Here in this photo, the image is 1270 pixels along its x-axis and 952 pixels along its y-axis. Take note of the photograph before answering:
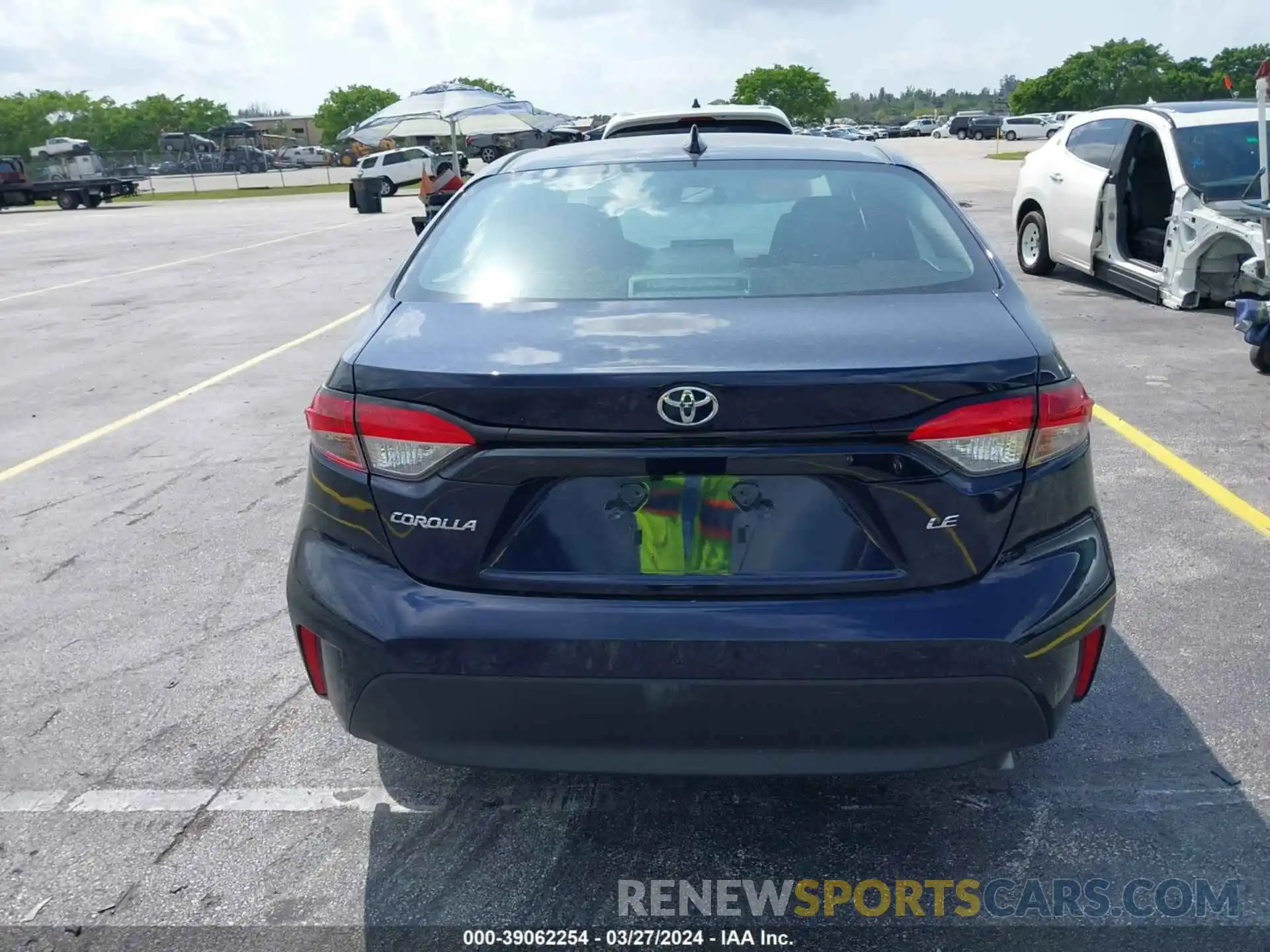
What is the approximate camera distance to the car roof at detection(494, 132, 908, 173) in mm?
3600

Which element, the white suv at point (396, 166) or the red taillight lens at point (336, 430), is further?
the white suv at point (396, 166)

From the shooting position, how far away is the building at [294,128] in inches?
5743

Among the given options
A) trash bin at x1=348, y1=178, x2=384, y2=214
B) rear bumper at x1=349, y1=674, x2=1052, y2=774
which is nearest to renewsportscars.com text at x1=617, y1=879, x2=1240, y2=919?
rear bumper at x1=349, y1=674, x2=1052, y2=774

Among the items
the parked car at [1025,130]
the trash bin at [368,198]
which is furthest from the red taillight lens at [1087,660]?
the parked car at [1025,130]

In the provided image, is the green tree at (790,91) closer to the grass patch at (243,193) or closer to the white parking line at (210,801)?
the grass patch at (243,193)

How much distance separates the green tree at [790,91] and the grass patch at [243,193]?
7615 cm

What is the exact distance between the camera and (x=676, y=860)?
279cm

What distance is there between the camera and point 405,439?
243 centimetres

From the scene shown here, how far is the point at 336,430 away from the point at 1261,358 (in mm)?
6861

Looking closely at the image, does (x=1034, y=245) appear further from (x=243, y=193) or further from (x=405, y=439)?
(x=243, y=193)

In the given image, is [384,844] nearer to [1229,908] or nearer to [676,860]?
[676,860]

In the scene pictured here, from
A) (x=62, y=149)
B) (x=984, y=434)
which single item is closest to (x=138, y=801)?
(x=984, y=434)

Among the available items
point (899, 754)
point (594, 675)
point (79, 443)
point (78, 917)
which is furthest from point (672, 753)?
point (79, 443)

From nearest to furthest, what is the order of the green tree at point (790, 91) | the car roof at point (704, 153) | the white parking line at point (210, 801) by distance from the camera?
1. the white parking line at point (210, 801)
2. the car roof at point (704, 153)
3. the green tree at point (790, 91)
